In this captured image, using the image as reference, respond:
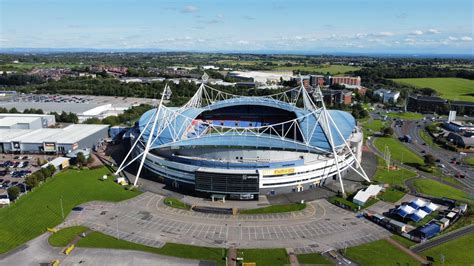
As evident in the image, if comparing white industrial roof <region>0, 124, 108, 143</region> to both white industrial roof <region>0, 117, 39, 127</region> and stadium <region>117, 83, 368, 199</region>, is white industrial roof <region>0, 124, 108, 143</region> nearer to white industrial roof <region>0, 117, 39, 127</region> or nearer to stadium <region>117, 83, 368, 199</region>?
white industrial roof <region>0, 117, 39, 127</region>

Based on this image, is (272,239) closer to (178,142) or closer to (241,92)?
(178,142)

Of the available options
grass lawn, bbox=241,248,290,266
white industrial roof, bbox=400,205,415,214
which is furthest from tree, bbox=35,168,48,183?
white industrial roof, bbox=400,205,415,214

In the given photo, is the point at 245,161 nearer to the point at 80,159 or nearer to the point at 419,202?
the point at 419,202

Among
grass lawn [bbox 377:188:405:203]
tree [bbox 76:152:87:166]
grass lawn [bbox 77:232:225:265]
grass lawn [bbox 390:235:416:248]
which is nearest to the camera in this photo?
grass lawn [bbox 77:232:225:265]

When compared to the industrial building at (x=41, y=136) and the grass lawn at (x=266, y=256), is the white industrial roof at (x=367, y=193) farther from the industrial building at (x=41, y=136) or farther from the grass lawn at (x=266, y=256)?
the industrial building at (x=41, y=136)

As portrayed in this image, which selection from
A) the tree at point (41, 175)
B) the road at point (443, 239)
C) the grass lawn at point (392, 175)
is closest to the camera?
the road at point (443, 239)

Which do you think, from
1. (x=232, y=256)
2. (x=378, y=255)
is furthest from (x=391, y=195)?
(x=232, y=256)

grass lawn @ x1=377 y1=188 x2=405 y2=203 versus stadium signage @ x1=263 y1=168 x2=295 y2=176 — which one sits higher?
stadium signage @ x1=263 y1=168 x2=295 y2=176

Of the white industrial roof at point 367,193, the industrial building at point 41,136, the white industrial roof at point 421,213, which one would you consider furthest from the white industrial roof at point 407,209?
the industrial building at point 41,136
